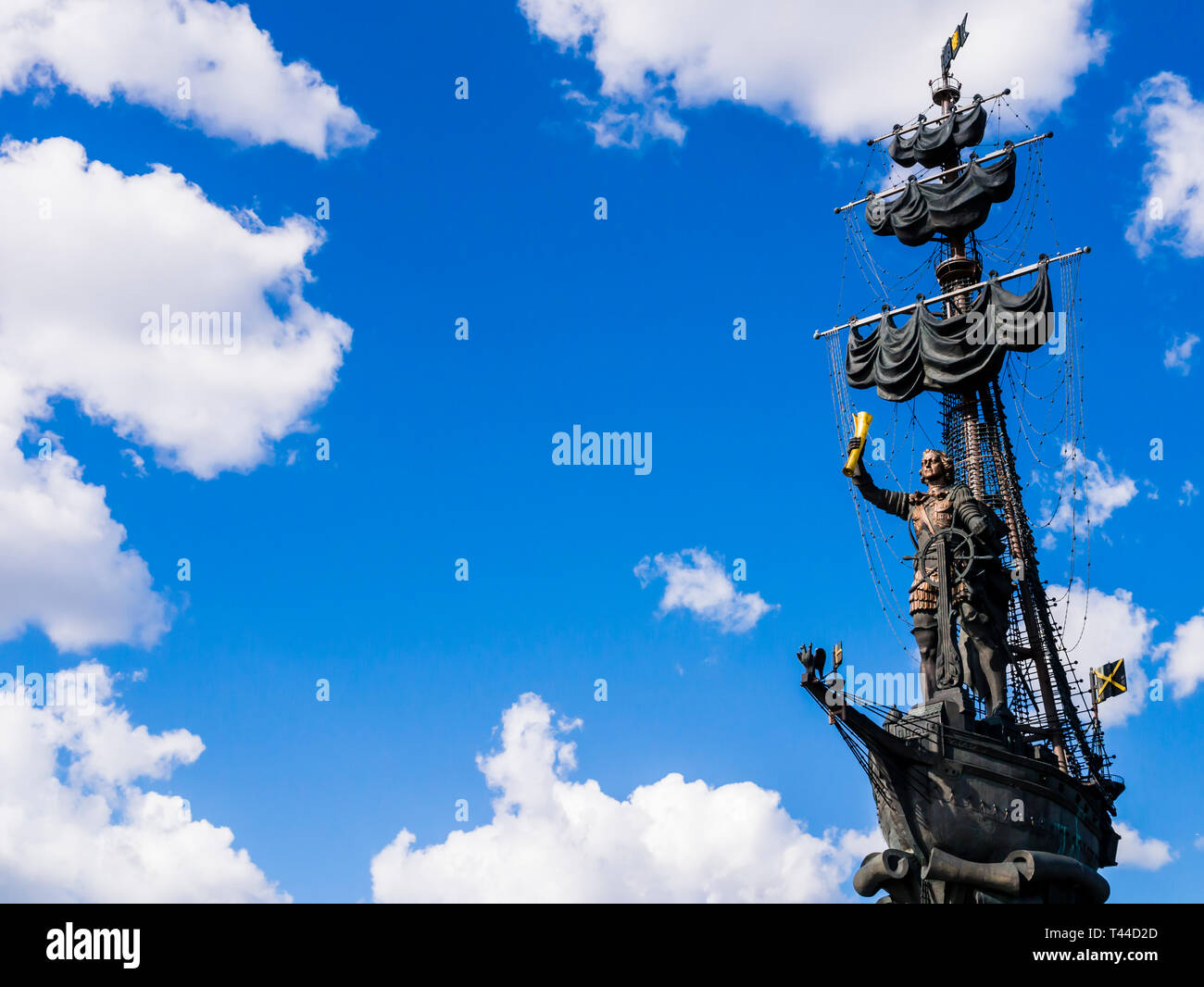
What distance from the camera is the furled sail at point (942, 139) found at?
163 ft

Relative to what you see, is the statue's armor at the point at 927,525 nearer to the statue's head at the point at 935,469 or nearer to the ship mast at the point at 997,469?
the statue's head at the point at 935,469

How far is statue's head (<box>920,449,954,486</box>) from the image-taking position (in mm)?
35000

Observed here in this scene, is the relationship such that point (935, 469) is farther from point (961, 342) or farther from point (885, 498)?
point (961, 342)

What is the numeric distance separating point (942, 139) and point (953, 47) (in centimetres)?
673

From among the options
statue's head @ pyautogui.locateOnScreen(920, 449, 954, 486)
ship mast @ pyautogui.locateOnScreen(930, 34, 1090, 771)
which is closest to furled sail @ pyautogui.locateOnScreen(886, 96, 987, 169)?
ship mast @ pyautogui.locateOnScreen(930, 34, 1090, 771)

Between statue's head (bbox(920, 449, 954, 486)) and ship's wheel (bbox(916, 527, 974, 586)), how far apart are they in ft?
5.28

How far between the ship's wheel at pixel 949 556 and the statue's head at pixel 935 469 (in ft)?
5.28

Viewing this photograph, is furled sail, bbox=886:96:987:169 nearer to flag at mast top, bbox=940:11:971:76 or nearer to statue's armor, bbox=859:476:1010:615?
flag at mast top, bbox=940:11:971:76

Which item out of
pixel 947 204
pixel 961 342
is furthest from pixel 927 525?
pixel 947 204

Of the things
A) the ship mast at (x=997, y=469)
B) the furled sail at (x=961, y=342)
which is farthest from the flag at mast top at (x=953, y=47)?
the furled sail at (x=961, y=342)

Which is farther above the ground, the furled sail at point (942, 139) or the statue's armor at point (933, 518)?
the furled sail at point (942, 139)

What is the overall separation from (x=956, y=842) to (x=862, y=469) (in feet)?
34.6
